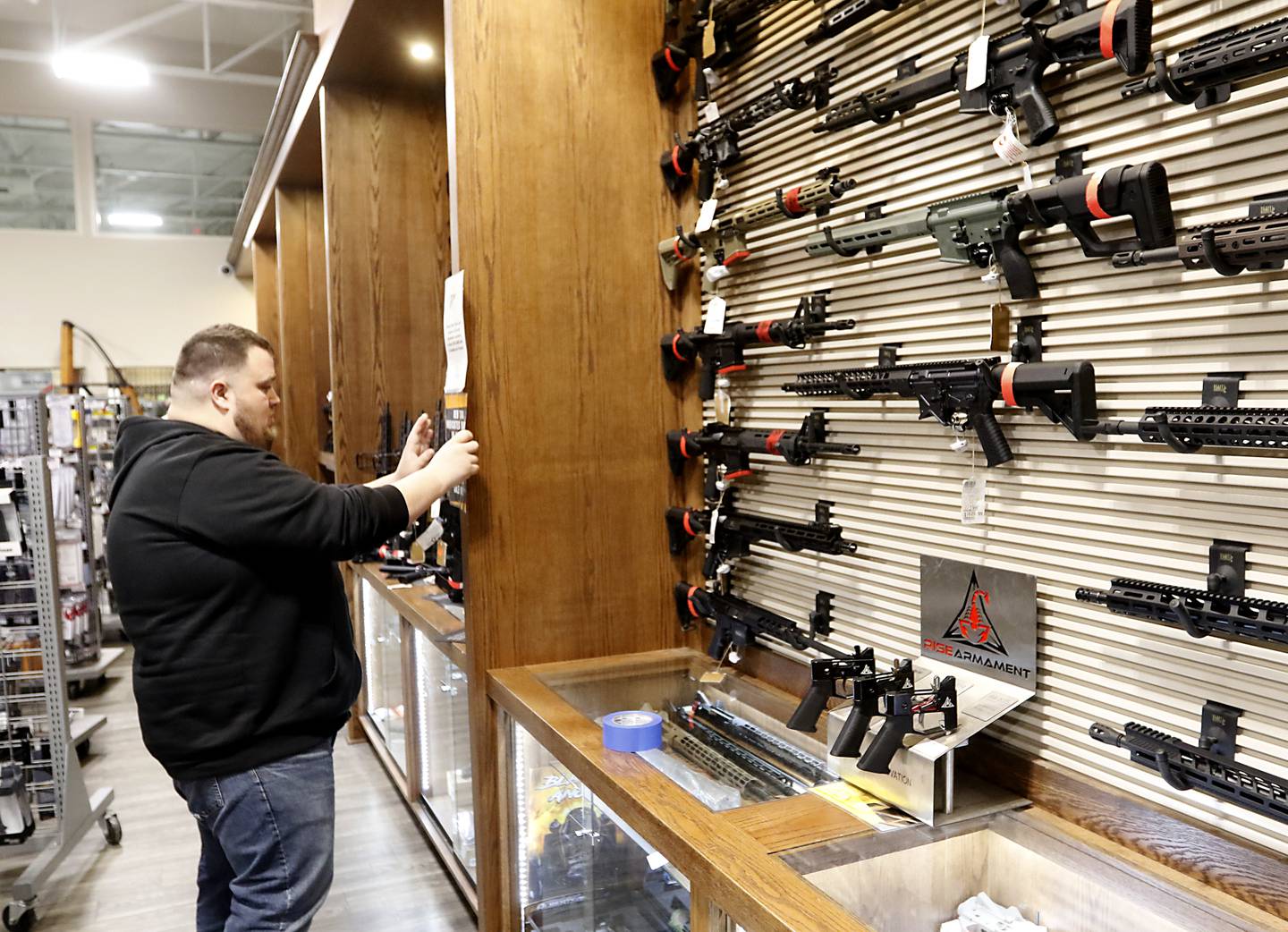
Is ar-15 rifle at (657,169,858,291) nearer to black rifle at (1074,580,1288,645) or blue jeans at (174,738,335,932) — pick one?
black rifle at (1074,580,1288,645)

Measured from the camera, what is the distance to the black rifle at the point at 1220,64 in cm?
117

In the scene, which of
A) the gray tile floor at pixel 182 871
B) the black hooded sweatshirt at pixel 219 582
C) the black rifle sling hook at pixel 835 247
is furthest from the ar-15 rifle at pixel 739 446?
the gray tile floor at pixel 182 871

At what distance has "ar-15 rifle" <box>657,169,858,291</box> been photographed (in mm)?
1986

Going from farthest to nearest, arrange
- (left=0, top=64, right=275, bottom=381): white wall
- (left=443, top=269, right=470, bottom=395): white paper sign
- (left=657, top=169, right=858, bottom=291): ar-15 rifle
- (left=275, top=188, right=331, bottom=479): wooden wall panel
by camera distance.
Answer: (left=0, top=64, right=275, bottom=381): white wall
(left=275, top=188, right=331, bottom=479): wooden wall panel
(left=443, top=269, right=470, bottom=395): white paper sign
(left=657, top=169, right=858, bottom=291): ar-15 rifle

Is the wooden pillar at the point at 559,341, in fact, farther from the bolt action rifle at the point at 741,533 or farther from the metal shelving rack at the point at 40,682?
the metal shelving rack at the point at 40,682

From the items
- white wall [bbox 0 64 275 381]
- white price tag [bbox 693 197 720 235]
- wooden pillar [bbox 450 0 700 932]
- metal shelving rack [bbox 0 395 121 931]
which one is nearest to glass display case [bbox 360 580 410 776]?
metal shelving rack [bbox 0 395 121 931]

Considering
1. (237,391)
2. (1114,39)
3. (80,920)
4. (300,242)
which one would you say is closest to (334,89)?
(300,242)

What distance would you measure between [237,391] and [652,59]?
1.45m

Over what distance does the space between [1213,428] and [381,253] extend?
161 inches

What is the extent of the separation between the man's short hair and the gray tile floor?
73.9 inches

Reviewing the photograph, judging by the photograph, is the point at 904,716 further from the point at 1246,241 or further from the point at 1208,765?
the point at 1246,241

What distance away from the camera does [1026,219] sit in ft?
4.98

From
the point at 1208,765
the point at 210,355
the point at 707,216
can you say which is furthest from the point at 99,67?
the point at 1208,765

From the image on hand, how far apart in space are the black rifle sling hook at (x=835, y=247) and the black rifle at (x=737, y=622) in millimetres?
778
